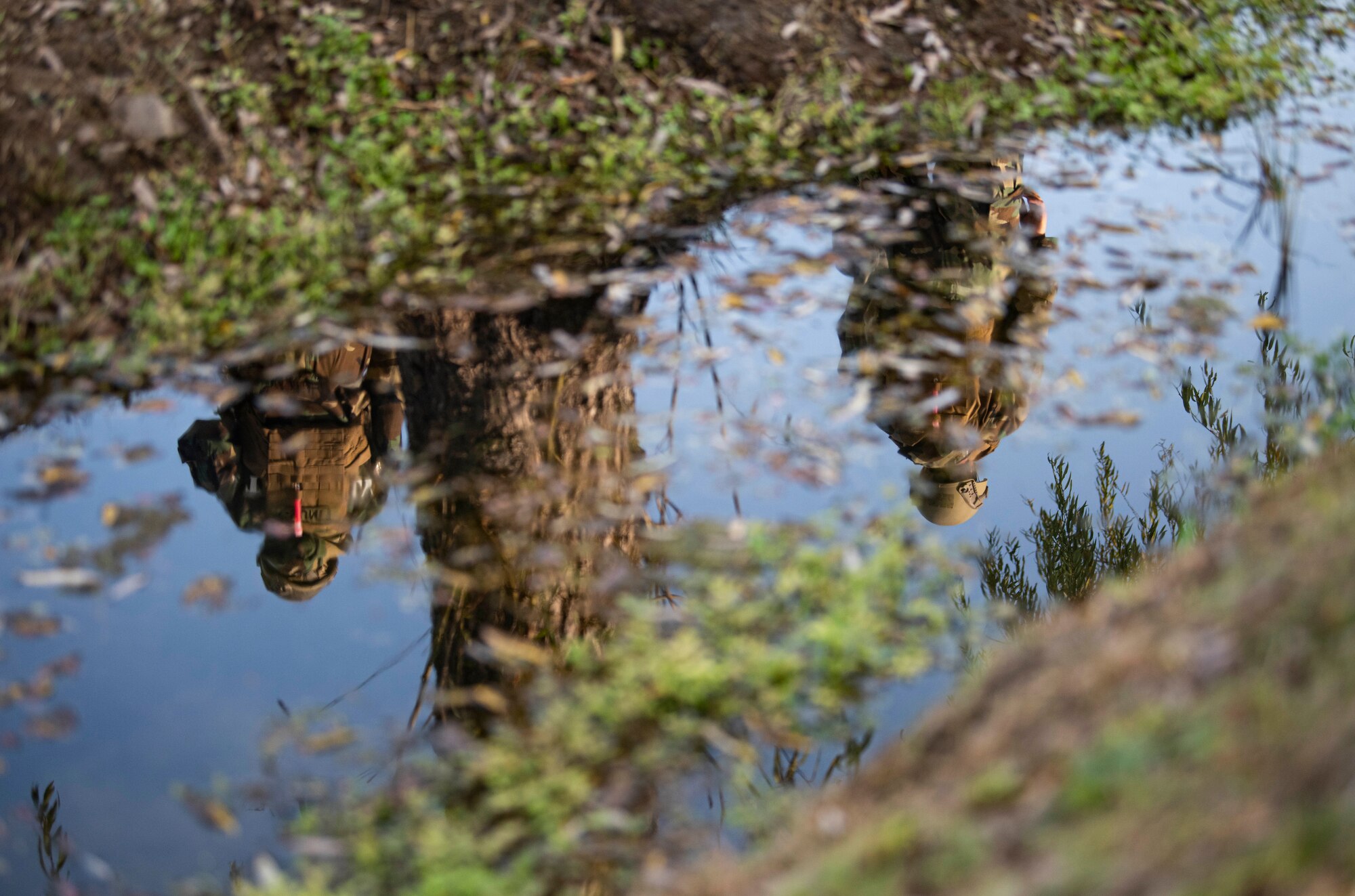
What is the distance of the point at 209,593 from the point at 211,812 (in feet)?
2.16

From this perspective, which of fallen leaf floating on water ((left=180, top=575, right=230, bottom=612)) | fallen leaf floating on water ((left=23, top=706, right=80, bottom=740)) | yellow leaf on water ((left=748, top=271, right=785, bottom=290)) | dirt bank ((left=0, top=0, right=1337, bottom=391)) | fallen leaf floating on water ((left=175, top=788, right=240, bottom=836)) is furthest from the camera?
yellow leaf on water ((left=748, top=271, right=785, bottom=290))

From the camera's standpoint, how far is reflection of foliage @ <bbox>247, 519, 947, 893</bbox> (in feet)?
6.34

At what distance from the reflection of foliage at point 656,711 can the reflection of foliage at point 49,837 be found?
0.59 metres

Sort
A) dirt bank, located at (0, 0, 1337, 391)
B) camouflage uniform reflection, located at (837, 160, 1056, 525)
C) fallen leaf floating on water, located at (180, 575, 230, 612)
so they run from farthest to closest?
dirt bank, located at (0, 0, 1337, 391) < camouflage uniform reflection, located at (837, 160, 1056, 525) < fallen leaf floating on water, located at (180, 575, 230, 612)

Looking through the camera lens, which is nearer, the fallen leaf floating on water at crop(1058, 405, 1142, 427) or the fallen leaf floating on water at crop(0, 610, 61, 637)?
the fallen leaf floating on water at crop(0, 610, 61, 637)

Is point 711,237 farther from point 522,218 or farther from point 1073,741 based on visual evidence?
point 1073,741

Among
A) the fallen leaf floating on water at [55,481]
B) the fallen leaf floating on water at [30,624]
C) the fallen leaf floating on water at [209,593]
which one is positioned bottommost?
the fallen leaf floating on water at [209,593]

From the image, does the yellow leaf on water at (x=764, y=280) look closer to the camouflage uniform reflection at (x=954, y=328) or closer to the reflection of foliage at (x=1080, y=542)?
the camouflage uniform reflection at (x=954, y=328)

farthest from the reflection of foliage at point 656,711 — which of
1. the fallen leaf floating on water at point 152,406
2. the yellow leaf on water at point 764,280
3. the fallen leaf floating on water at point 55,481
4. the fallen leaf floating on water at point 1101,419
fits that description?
the fallen leaf floating on water at point 152,406

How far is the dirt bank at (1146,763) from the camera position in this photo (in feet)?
4.42

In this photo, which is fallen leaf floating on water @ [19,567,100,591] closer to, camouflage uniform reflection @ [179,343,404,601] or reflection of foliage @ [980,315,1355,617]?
camouflage uniform reflection @ [179,343,404,601]

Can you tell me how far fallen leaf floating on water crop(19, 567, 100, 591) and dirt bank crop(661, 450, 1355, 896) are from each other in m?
1.70

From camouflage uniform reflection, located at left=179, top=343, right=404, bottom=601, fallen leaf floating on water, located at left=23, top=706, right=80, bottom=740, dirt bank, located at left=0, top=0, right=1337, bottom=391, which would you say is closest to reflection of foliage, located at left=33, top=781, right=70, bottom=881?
fallen leaf floating on water, located at left=23, top=706, right=80, bottom=740

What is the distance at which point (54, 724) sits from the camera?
2330mm
